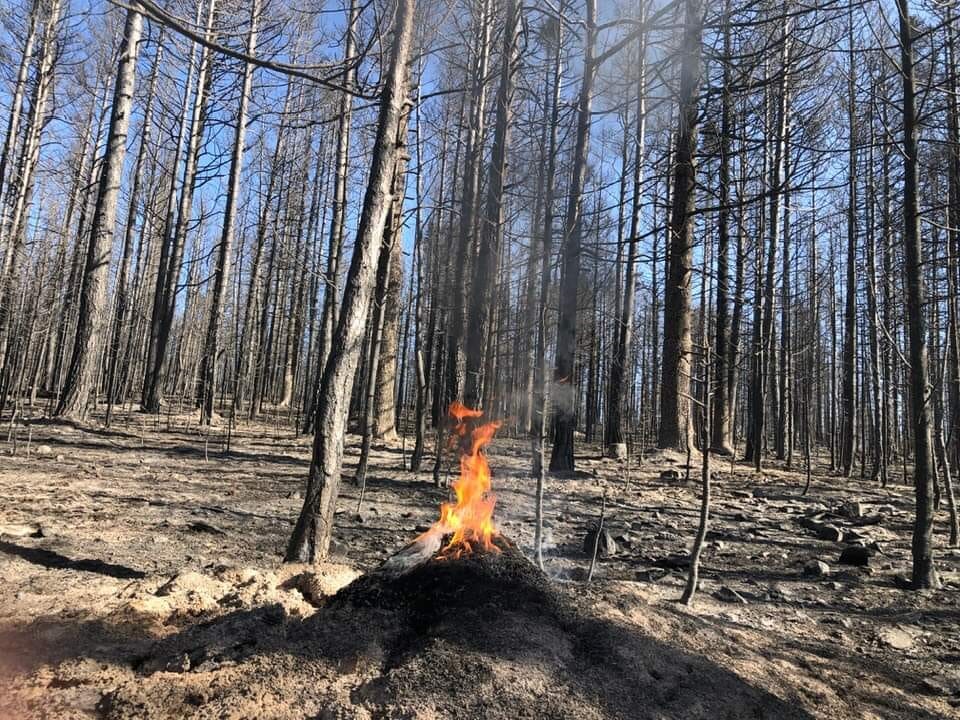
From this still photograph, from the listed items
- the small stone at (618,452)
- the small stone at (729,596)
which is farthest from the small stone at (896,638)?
the small stone at (618,452)

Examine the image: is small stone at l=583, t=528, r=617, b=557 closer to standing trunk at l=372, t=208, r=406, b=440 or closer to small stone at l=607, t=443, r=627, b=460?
small stone at l=607, t=443, r=627, b=460

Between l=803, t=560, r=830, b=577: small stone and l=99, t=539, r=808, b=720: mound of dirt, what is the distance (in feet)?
11.9

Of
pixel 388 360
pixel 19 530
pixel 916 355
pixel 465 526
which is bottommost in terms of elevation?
pixel 19 530

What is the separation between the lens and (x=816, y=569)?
241 inches

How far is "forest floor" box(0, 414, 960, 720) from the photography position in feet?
9.05

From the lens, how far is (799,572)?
6.25m

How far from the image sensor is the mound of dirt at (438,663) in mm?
2660

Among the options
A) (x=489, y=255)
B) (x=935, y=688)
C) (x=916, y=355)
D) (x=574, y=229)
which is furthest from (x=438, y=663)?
(x=489, y=255)

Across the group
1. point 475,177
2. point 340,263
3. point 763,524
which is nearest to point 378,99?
point 475,177

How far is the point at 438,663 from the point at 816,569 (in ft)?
16.5

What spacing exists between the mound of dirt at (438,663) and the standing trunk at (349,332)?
3.98ft

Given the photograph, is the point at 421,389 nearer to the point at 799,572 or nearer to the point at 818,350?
the point at 799,572

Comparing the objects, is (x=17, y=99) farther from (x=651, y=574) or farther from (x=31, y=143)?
(x=651, y=574)

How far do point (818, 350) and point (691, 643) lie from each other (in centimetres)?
2532
